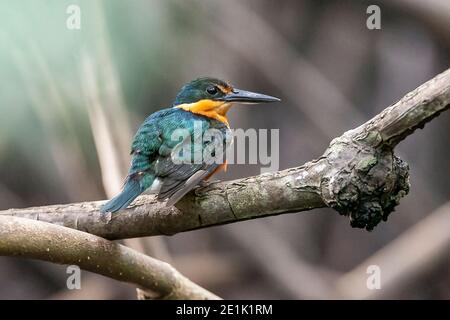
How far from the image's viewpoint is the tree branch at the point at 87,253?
2145 mm

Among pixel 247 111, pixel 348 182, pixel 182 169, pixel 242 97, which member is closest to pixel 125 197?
pixel 182 169

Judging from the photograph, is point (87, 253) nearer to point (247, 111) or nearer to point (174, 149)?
point (174, 149)

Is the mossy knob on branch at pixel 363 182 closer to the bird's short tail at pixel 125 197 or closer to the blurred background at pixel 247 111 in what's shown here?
the bird's short tail at pixel 125 197

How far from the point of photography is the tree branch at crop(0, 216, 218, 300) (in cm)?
214

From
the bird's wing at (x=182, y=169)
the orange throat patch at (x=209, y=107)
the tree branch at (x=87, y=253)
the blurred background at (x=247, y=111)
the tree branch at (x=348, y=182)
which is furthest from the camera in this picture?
the blurred background at (x=247, y=111)

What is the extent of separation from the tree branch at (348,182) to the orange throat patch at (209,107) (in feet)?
2.49

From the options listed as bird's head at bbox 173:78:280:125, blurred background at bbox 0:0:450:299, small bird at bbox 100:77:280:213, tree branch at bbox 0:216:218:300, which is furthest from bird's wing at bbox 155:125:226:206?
blurred background at bbox 0:0:450:299

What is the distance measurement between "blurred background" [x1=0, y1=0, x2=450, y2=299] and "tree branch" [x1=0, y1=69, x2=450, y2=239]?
1363 mm

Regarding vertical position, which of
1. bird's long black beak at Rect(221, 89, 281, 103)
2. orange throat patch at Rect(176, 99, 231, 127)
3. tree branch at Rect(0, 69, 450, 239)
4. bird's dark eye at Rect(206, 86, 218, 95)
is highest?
bird's dark eye at Rect(206, 86, 218, 95)

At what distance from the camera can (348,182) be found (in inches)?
80.1

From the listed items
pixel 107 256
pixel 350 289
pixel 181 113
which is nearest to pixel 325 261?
pixel 350 289

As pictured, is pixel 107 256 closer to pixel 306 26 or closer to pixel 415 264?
pixel 415 264

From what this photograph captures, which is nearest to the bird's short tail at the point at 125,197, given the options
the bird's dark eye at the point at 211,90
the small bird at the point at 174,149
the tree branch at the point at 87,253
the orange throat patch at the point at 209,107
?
the small bird at the point at 174,149

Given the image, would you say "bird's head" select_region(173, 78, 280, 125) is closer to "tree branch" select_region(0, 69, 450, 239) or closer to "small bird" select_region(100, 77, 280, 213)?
"small bird" select_region(100, 77, 280, 213)
